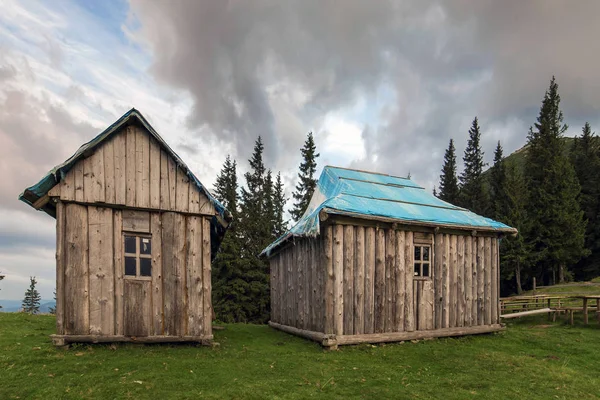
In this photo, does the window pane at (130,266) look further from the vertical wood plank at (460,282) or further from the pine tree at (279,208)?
the pine tree at (279,208)

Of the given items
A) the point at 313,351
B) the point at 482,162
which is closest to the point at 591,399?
the point at 313,351

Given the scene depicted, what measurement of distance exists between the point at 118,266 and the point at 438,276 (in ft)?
34.0

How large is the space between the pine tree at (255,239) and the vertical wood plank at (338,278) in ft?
65.2

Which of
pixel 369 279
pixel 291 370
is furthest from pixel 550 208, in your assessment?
pixel 291 370

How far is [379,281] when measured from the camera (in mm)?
11734

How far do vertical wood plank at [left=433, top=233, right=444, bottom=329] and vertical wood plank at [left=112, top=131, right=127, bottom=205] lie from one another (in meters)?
10.3

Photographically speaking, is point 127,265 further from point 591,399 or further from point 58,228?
point 591,399

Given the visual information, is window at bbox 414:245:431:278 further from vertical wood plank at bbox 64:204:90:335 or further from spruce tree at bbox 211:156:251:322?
spruce tree at bbox 211:156:251:322

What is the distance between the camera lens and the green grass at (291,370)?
6676 mm

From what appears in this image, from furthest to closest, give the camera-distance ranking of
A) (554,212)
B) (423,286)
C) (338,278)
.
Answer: (554,212)
(423,286)
(338,278)

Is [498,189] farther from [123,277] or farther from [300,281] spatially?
[123,277]

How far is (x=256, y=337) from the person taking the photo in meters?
12.8

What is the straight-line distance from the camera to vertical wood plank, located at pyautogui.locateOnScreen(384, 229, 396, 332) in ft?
38.5

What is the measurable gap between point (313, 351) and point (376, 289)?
2841 mm
